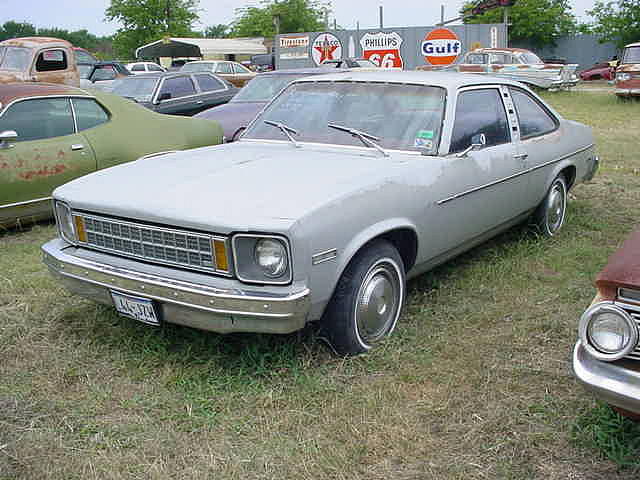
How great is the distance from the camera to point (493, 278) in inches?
195

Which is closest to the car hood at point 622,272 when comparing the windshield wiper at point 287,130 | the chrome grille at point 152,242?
the chrome grille at point 152,242

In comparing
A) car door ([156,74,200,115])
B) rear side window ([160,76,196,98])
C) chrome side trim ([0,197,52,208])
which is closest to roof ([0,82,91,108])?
chrome side trim ([0,197,52,208])

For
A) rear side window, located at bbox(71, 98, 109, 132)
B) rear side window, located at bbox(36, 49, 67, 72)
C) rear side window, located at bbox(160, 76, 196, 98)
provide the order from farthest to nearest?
rear side window, located at bbox(36, 49, 67, 72) < rear side window, located at bbox(160, 76, 196, 98) < rear side window, located at bbox(71, 98, 109, 132)

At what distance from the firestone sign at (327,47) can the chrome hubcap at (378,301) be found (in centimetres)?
2669

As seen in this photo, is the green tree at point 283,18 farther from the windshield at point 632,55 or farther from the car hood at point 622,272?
the car hood at point 622,272

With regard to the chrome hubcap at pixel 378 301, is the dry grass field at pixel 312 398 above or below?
below

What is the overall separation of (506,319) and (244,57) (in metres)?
40.2

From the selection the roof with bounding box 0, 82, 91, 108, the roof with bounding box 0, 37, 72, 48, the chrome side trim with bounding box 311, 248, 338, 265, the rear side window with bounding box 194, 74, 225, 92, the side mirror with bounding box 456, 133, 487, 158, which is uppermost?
the roof with bounding box 0, 37, 72, 48

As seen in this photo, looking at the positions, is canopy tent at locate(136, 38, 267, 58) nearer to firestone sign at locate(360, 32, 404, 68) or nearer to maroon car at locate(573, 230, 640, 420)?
firestone sign at locate(360, 32, 404, 68)

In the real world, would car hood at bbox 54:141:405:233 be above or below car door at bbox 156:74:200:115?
above

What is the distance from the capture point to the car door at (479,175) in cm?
428

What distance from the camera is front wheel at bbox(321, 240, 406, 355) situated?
139 inches

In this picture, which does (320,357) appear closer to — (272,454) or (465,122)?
(272,454)

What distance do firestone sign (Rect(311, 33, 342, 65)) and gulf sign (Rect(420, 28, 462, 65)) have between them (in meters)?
3.74
